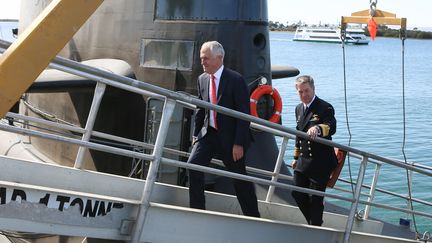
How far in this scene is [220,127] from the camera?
5023 mm

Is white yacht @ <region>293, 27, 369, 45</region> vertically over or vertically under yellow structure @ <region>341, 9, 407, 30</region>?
under

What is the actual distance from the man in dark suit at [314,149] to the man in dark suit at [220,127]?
2.37ft

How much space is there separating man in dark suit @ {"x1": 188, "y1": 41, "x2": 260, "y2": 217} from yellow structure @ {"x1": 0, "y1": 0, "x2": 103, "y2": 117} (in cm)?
221

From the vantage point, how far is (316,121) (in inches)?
218

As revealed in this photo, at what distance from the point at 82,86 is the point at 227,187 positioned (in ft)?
6.40

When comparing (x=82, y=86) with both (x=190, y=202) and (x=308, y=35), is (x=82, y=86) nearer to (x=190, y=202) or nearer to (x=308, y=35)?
(x=190, y=202)

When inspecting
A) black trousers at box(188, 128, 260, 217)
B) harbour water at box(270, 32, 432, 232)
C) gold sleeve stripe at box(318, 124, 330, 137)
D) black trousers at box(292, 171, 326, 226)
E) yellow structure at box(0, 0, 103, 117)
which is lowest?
harbour water at box(270, 32, 432, 232)

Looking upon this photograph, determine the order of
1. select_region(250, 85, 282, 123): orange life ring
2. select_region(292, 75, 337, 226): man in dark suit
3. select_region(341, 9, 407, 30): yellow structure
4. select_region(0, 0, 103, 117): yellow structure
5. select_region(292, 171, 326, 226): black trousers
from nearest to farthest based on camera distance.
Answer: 1. select_region(0, 0, 103, 117): yellow structure
2. select_region(292, 75, 337, 226): man in dark suit
3. select_region(292, 171, 326, 226): black trousers
4. select_region(250, 85, 282, 123): orange life ring
5. select_region(341, 9, 407, 30): yellow structure

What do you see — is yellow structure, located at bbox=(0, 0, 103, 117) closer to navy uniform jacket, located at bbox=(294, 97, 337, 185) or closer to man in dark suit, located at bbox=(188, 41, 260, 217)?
man in dark suit, located at bbox=(188, 41, 260, 217)

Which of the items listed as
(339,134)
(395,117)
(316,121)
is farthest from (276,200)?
(395,117)

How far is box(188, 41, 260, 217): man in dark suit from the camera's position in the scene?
496cm

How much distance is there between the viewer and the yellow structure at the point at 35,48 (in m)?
2.63

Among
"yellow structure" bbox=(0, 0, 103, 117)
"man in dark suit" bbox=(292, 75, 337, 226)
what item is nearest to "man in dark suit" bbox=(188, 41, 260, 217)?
"man in dark suit" bbox=(292, 75, 337, 226)

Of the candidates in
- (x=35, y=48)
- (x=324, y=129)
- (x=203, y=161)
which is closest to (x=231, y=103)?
(x=203, y=161)
